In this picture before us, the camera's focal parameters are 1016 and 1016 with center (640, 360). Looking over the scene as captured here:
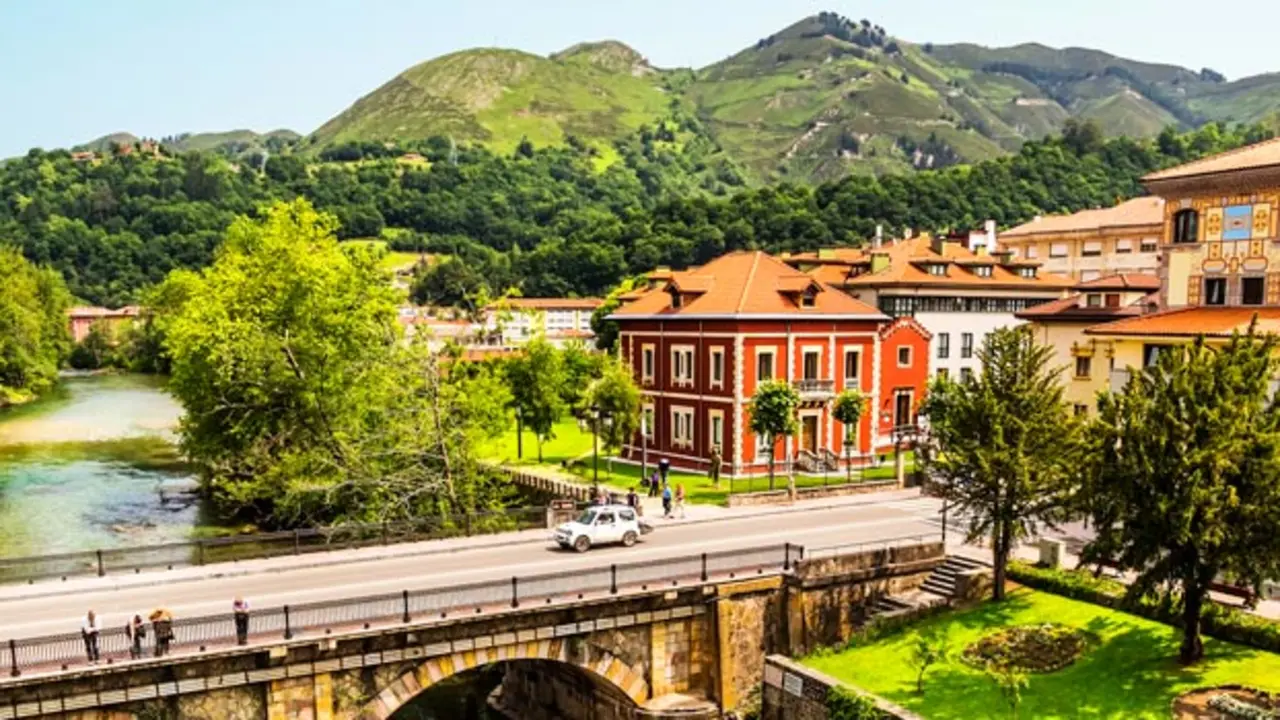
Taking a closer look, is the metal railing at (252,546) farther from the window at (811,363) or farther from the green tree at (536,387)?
the green tree at (536,387)

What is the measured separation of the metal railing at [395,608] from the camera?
65.9 feet

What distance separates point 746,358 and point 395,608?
2742cm

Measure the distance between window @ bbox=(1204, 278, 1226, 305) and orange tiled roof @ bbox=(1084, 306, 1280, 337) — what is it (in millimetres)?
531

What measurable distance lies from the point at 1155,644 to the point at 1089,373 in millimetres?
22574

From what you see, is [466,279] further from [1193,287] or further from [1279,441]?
[1279,441]

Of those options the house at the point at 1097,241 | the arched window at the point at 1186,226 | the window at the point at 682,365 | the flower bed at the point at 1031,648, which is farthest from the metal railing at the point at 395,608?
the house at the point at 1097,241

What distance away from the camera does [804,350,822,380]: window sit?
4953 cm

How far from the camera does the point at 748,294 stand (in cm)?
4900

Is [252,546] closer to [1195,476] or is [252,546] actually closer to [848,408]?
[848,408]

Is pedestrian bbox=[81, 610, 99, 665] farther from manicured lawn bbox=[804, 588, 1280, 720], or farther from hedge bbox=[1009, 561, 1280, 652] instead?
hedge bbox=[1009, 561, 1280, 652]

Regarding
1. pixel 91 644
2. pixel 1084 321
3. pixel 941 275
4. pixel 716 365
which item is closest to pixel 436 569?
pixel 91 644

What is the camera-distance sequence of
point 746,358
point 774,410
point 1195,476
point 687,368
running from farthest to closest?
point 687,368, point 746,358, point 774,410, point 1195,476

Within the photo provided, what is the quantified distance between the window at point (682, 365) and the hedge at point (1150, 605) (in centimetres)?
2212

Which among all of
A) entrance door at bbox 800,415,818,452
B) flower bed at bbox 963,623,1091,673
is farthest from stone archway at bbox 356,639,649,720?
entrance door at bbox 800,415,818,452
